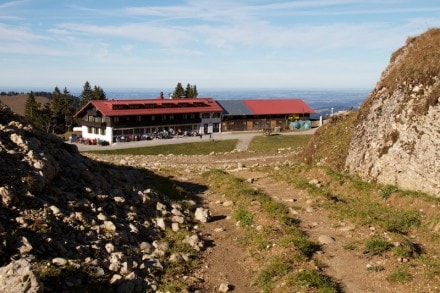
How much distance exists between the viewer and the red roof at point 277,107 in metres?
106

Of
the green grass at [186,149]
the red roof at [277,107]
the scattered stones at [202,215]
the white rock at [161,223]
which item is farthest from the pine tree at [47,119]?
the white rock at [161,223]

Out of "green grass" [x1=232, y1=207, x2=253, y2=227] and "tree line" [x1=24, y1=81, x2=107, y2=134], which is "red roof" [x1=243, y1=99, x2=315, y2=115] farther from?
"green grass" [x1=232, y1=207, x2=253, y2=227]

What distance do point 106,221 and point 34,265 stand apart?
496 cm

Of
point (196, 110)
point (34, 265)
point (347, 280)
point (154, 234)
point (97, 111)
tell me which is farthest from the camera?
point (196, 110)

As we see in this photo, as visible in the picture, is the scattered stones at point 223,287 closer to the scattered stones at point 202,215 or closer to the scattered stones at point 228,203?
the scattered stones at point 202,215

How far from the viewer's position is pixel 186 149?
71.1 m

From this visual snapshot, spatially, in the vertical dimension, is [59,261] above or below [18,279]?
below

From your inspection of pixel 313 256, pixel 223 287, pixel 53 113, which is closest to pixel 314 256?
pixel 313 256

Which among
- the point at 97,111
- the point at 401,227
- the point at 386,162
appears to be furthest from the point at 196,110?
the point at 401,227

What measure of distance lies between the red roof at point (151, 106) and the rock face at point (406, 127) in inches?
2430

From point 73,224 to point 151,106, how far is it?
76.3 meters

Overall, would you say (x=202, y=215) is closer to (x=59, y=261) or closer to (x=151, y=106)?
(x=59, y=261)

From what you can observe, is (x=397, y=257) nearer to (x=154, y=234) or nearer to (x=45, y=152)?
(x=154, y=234)

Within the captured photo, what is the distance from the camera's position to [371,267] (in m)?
14.1
